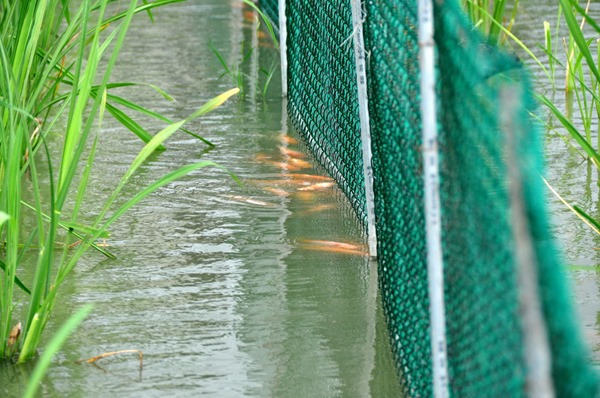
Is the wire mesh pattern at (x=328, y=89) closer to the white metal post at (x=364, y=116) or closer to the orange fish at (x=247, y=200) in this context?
the white metal post at (x=364, y=116)

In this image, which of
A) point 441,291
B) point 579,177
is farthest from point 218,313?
point 579,177

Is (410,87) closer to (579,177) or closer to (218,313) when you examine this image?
(218,313)

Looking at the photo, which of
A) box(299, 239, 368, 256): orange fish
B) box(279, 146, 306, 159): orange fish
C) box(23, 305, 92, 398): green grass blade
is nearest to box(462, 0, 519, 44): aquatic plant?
box(299, 239, 368, 256): orange fish

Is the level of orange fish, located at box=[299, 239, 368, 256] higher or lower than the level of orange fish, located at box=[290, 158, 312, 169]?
lower

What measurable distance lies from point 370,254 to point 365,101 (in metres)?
0.47

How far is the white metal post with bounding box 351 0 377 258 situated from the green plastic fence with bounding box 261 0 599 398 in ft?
0.09

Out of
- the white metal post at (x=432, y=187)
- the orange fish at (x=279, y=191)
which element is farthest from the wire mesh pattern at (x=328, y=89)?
the white metal post at (x=432, y=187)

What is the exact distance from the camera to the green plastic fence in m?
1.27

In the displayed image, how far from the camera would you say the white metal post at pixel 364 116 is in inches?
117

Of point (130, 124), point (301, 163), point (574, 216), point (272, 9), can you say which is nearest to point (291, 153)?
point (301, 163)

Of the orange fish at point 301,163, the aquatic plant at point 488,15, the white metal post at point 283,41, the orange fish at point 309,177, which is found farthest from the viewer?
the white metal post at point 283,41

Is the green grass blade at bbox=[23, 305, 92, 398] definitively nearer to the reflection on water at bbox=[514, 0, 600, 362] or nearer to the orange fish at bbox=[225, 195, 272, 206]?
the reflection on water at bbox=[514, 0, 600, 362]

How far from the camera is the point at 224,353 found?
2.60 m

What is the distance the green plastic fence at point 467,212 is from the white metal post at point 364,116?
1.1 inches
